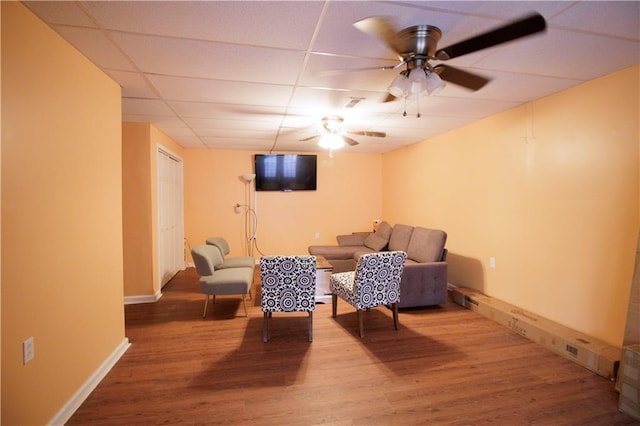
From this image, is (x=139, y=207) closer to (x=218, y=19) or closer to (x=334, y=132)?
(x=334, y=132)

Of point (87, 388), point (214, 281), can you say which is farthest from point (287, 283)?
point (87, 388)

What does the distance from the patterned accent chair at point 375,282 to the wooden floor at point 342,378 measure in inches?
13.3

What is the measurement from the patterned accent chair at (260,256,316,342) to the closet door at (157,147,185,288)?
7.37 ft

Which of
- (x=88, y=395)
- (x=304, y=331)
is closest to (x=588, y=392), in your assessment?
(x=304, y=331)

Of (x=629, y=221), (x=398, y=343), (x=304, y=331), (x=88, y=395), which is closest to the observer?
(x=88, y=395)

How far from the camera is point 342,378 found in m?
2.30

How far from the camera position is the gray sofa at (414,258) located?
361 centimetres

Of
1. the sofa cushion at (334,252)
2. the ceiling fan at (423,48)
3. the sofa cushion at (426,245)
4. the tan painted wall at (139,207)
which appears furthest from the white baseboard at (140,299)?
the ceiling fan at (423,48)

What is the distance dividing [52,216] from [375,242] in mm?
4444

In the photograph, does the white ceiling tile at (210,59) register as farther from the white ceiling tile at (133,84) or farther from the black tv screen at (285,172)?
the black tv screen at (285,172)

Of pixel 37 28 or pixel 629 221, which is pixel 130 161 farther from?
pixel 629 221

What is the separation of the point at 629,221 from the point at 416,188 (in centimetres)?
308

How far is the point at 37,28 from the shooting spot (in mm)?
1648

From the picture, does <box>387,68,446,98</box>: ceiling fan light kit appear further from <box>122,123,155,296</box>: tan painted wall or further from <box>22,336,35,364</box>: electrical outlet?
<box>122,123,155,296</box>: tan painted wall
